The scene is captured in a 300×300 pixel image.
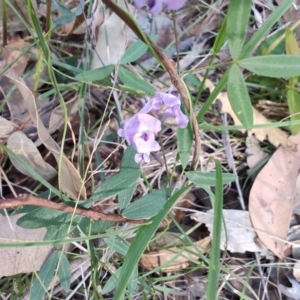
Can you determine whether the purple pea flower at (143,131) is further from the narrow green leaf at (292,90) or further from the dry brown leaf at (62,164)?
the narrow green leaf at (292,90)

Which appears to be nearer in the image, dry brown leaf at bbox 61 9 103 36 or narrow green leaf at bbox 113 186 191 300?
narrow green leaf at bbox 113 186 191 300

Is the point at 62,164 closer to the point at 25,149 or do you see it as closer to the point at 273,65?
the point at 25,149

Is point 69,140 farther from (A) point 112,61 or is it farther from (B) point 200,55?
(B) point 200,55

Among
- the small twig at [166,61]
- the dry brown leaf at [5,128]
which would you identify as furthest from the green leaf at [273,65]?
the dry brown leaf at [5,128]

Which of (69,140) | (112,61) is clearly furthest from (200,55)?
(69,140)

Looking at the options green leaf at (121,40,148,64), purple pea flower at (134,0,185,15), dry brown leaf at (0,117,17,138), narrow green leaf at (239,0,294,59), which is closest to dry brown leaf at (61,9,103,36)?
green leaf at (121,40,148,64)

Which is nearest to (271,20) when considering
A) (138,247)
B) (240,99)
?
(240,99)

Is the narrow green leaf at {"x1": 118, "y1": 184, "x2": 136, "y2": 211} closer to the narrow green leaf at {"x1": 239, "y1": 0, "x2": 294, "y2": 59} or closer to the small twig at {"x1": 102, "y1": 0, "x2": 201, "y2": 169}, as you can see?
the small twig at {"x1": 102, "y1": 0, "x2": 201, "y2": 169}
